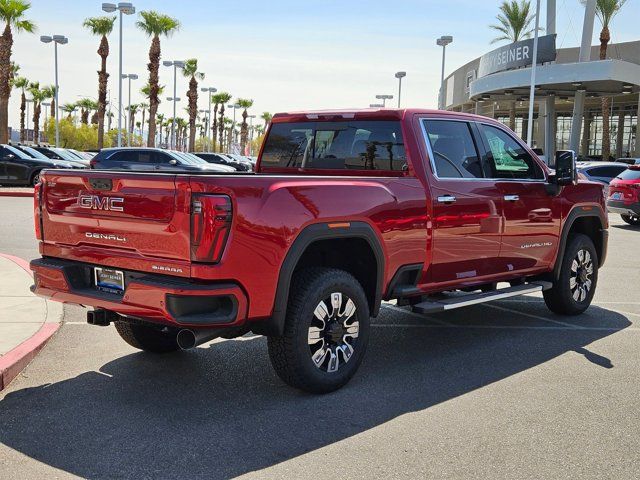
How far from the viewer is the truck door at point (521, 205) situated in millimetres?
6758

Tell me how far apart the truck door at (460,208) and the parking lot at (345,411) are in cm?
74

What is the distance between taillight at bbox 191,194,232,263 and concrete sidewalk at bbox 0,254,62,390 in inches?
74.4

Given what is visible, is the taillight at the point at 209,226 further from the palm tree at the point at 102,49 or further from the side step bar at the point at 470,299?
the palm tree at the point at 102,49

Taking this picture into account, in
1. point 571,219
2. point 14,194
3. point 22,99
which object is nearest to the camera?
point 571,219

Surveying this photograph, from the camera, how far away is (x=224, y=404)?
494 centimetres

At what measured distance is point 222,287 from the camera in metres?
4.40

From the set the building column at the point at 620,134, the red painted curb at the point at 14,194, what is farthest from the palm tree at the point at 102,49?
the building column at the point at 620,134

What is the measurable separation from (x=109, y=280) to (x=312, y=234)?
135 centimetres

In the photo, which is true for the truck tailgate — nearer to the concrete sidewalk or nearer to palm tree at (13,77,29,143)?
the concrete sidewalk

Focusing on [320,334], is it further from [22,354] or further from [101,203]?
[22,354]

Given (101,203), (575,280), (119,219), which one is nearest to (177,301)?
(119,219)

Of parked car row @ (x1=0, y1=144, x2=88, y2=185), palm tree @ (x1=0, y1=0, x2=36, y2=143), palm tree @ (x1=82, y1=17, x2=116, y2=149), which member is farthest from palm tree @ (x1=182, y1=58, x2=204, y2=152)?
parked car row @ (x1=0, y1=144, x2=88, y2=185)

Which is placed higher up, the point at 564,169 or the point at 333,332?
the point at 564,169

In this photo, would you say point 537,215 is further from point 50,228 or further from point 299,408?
point 50,228
